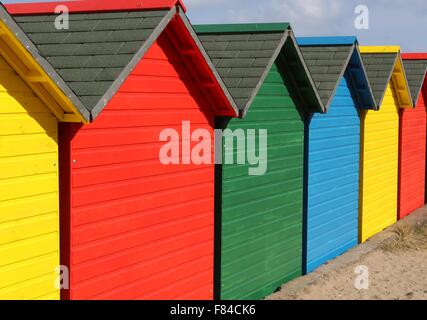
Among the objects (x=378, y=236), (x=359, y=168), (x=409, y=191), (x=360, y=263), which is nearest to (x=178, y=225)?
(x=360, y=263)

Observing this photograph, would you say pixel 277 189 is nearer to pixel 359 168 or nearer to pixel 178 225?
pixel 178 225

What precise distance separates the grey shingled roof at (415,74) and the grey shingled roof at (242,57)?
7548 mm

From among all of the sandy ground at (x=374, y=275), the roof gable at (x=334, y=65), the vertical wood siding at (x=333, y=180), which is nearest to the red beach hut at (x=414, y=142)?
the sandy ground at (x=374, y=275)

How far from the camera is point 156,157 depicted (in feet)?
22.9

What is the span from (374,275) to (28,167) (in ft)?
22.7

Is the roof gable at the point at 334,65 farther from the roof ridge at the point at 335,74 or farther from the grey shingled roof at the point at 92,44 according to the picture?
the grey shingled roof at the point at 92,44

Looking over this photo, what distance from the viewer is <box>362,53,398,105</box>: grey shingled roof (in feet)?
43.1

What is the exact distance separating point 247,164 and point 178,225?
164 cm

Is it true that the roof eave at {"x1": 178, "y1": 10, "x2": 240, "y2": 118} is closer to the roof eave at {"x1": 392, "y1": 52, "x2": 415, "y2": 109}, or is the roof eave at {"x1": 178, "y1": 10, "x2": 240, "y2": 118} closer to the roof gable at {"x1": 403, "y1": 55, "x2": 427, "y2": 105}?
the roof eave at {"x1": 392, "y1": 52, "x2": 415, "y2": 109}

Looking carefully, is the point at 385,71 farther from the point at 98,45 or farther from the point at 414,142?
the point at 98,45

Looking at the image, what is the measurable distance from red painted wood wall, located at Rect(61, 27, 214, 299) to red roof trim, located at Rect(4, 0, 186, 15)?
45cm

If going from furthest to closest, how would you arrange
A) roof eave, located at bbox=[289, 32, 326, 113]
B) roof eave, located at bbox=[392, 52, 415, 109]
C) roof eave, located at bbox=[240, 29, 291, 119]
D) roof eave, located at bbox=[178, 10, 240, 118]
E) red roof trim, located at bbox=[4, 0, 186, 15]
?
roof eave, located at bbox=[392, 52, 415, 109] < roof eave, located at bbox=[289, 32, 326, 113] < roof eave, located at bbox=[240, 29, 291, 119] < roof eave, located at bbox=[178, 10, 240, 118] < red roof trim, located at bbox=[4, 0, 186, 15]

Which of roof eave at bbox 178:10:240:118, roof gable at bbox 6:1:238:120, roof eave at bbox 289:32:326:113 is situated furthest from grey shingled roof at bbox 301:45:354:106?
roof gable at bbox 6:1:238:120

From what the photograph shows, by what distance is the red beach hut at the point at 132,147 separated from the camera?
5.90 metres
